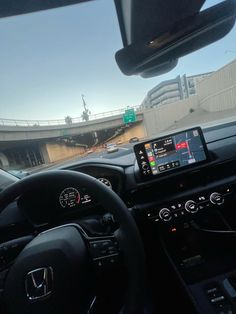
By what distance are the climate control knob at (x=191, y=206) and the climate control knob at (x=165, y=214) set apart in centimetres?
15

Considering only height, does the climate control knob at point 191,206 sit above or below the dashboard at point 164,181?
below

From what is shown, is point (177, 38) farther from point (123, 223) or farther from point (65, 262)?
point (65, 262)

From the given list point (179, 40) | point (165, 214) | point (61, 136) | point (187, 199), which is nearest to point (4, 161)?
point (61, 136)

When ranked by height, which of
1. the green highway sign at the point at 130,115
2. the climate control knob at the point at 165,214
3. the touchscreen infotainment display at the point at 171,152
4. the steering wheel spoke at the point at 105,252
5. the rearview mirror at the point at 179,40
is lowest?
the climate control knob at the point at 165,214

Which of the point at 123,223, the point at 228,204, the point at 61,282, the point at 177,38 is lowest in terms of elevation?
the point at 228,204

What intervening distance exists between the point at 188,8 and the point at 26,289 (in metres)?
2.13

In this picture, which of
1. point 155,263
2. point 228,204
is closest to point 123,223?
point 155,263

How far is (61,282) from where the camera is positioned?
99 centimetres

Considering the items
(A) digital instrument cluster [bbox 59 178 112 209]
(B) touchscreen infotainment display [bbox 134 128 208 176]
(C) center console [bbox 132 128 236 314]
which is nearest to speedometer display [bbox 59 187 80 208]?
(A) digital instrument cluster [bbox 59 178 112 209]

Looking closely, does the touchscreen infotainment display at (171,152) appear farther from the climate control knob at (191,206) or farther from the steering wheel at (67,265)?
the steering wheel at (67,265)

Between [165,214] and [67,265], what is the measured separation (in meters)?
1.10

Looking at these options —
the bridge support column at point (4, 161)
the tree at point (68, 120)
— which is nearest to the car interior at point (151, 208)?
the bridge support column at point (4, 161)

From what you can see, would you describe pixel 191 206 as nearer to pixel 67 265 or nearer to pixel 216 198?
pixel 216 198

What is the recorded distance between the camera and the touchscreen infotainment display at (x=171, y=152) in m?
2.04
